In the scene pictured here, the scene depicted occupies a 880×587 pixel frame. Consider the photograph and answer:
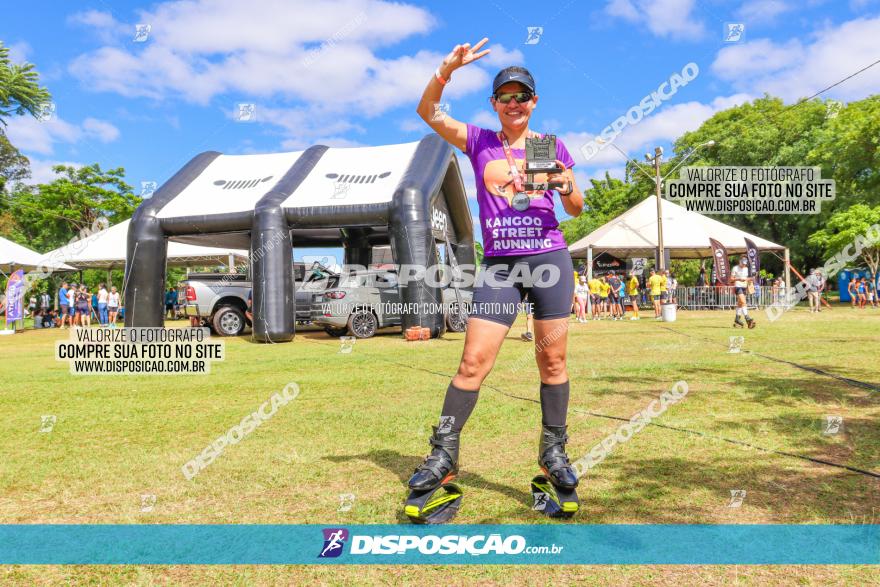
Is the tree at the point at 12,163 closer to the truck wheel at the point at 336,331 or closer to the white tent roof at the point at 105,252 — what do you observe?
the white tent roof at the point at 105,252

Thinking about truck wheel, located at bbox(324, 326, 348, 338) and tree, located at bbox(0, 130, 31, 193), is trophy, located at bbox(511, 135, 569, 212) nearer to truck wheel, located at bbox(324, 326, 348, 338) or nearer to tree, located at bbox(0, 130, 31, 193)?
truck wheel, located at bbox(324, 326, 348, 338)

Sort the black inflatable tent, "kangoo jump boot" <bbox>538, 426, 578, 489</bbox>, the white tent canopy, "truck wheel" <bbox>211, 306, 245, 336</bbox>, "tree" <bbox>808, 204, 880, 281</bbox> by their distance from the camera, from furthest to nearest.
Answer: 1. "tree" <bbox>808, 204, 880, 281</bbox>
2. the white tent canopy
3. "truck wheel" <bbox>211, 306, 245, 336</bbox>
4. the black inflatable tent
5. "kangoo jump boot" <bbox>538, 426, 578, 489</bbox>

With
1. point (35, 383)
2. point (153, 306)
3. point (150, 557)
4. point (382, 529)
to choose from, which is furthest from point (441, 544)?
point (153, 306)

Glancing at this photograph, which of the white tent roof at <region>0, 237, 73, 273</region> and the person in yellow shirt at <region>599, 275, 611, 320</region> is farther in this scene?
the person in yellow shirt at <region>599, 275, 611, 320</region>

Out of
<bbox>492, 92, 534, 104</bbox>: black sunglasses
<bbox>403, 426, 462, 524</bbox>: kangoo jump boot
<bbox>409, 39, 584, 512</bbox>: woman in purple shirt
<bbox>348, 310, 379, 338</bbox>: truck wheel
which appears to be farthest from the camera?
<bbox>348, 310, 379, 338</bbox>: truck wheel

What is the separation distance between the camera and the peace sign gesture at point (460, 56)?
9.91ft

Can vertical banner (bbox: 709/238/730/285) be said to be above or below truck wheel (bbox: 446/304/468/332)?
above

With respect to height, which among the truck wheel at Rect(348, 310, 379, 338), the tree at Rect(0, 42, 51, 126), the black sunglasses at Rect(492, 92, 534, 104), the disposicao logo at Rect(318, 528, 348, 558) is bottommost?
the disposicao logo at Rect(318, 528, 348, 558)

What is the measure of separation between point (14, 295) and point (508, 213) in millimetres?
24651

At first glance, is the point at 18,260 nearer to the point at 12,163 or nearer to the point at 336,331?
the point at 336,331

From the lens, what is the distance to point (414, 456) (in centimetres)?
406

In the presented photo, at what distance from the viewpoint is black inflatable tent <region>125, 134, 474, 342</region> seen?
14.1 meters

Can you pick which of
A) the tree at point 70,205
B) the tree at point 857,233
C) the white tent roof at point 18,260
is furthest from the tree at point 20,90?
the tree at point 857,233

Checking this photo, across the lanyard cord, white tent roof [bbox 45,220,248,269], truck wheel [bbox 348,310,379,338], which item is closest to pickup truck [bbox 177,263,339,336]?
truck wheel [bbox 348,310,379,338]
